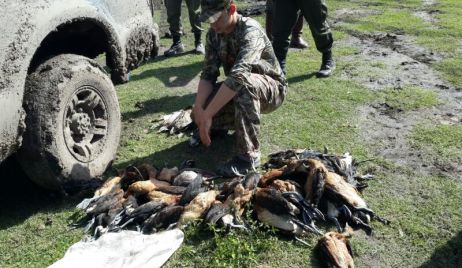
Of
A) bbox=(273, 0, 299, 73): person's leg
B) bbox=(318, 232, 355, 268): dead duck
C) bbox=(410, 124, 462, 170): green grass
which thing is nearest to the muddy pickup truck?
bbox=(318, 232, 355, 268): dead duck

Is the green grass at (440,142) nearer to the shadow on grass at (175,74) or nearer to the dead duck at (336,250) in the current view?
the dead duck at (336,250)

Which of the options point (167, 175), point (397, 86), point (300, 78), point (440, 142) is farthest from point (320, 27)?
point (167, 175)

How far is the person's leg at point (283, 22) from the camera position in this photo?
6301 mm

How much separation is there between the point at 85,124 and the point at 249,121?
1329 millimetres

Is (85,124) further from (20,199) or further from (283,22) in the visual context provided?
(283,22)

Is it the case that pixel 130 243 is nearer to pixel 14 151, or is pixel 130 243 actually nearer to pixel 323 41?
pixel 14 151

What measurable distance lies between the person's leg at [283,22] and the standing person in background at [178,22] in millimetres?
1993

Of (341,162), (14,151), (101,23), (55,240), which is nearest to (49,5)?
(101,23)

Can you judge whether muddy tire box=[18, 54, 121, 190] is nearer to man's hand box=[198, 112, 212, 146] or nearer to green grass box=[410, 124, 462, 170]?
man's hand box=[198, 112, 212, 146]

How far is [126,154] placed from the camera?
4824mm

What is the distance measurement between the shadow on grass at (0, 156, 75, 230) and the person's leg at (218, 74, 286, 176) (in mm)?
1366

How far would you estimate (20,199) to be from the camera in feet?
13.3

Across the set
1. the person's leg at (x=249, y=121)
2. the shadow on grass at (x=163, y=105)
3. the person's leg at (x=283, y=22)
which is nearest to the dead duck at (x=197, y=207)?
the person's leg at (x=249, y=121)

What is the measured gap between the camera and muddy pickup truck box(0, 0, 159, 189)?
3.25 m
